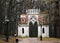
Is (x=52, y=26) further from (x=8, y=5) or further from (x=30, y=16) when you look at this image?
(x=8, y=5)

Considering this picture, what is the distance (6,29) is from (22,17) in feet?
4.94

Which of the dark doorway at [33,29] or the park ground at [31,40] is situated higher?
the dark doorway at [33,29]

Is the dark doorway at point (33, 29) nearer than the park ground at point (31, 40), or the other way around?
the park ground at point (31, 40)

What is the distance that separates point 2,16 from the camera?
12492 mm

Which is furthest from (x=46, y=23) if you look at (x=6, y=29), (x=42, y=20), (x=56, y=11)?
(x=6, y=29)

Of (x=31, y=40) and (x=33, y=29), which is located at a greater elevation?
(x=33, y=29)

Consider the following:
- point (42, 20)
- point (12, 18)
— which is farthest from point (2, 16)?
point (42, 20)

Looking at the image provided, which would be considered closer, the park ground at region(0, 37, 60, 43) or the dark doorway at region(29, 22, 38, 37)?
the park ground at region(0, 37, 60, 43)

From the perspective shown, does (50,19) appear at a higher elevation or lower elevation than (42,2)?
lower

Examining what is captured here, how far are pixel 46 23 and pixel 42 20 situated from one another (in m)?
0.38

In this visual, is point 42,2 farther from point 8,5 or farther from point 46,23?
point 8,5

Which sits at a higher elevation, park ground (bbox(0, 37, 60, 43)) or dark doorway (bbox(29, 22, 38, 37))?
dark doorway (bbox(29, 22, 38, 37))

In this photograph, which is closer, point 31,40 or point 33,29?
point 31,40

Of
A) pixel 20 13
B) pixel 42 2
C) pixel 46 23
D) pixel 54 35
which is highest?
pixel 42 2
